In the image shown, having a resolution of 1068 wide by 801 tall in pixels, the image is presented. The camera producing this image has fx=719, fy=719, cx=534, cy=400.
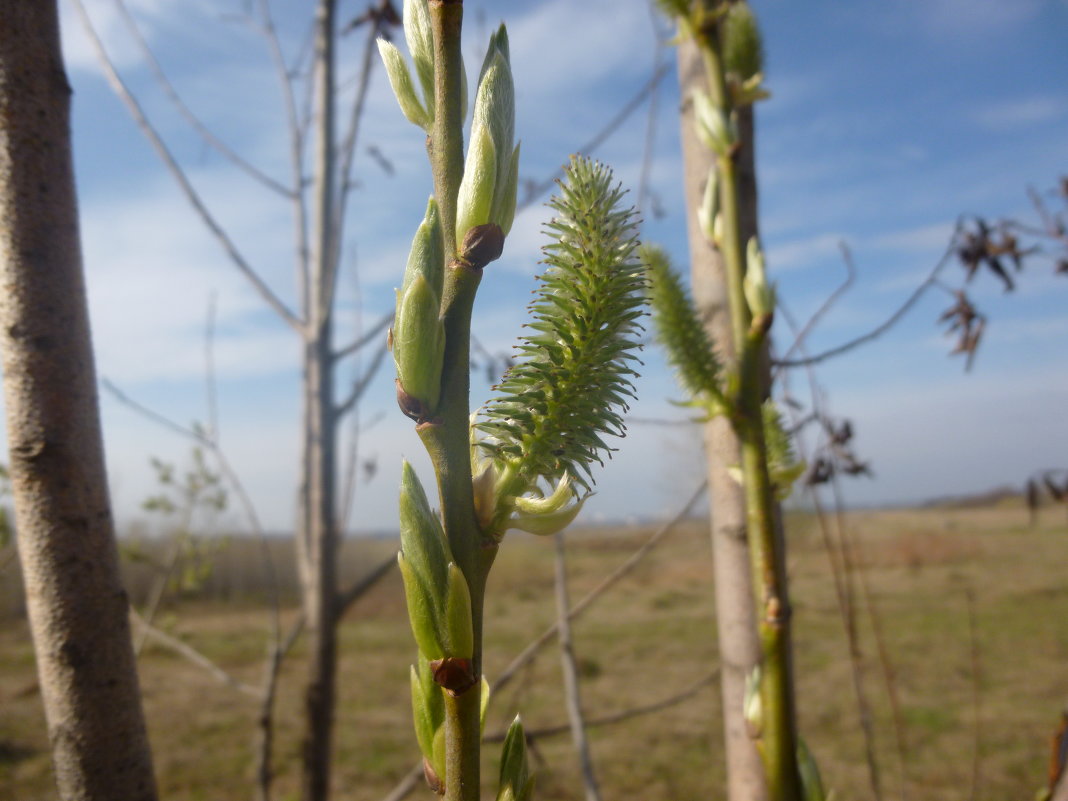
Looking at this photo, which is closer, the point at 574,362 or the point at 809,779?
the point at 574,362

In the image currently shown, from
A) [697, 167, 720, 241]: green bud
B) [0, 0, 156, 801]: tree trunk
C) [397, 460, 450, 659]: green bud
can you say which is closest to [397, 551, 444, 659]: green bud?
[397, 460, 450, 659]: green bud

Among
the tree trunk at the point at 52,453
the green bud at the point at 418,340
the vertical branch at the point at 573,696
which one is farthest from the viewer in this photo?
the vertical branch at the point at 573,696

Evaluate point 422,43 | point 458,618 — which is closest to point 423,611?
point 458,618

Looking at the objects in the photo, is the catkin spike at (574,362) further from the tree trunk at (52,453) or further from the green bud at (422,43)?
the tree trunk at (52,453)

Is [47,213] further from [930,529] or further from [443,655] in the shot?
[930,529]

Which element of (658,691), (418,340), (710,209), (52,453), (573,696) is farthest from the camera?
(658,691)

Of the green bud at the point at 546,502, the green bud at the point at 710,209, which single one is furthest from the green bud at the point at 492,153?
the green bud at the point at 710,209

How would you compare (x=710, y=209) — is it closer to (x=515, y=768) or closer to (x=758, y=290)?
(x=758, y=290)

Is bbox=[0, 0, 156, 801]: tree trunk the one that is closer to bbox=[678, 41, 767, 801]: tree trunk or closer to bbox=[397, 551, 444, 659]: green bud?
bbox=[397, 551, 444, 659]: green bud
